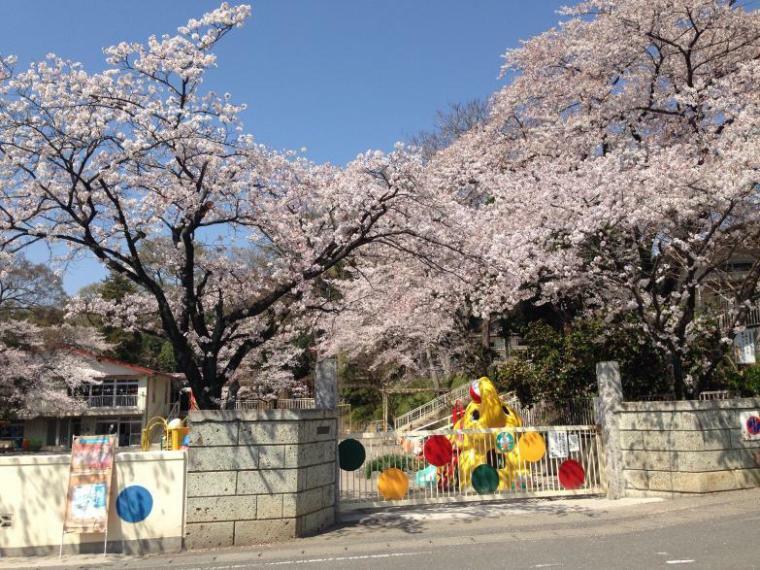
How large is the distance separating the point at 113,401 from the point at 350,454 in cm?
3750

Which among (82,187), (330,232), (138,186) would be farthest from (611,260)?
(82,187)

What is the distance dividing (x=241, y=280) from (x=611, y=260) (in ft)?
27.6

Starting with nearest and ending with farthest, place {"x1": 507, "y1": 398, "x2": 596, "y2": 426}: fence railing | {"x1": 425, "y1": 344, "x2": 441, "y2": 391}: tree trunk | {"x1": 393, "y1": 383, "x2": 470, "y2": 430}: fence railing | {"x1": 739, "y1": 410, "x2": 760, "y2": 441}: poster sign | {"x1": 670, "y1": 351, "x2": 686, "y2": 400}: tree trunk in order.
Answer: {"x1": 739, "y1": 410, "x2": 760, "y2": 441}: poster sign → {"x1": 670, "y1": 351, "x2": 686, "y2": 400}: tree trunk → {"x1": 507, "y1": 398, "x2": 596, "y2": 426}: fence railing → {"x1": 393, "y1": 383, "x2": 470, "y2": 430}: fence railing → {"x1": 425, "y1": 344, "x2": 441, "y2": 391}: tree trunk

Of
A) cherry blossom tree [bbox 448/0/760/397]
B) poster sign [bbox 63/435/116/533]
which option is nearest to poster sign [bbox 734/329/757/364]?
cherry blossom tree [bbox 448/0/760/397]

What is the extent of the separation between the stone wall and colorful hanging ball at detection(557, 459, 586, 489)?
5045 mm

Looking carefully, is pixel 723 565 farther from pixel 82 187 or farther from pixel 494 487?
pixel 82 187

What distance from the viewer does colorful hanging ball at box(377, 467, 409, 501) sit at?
10.6 metres

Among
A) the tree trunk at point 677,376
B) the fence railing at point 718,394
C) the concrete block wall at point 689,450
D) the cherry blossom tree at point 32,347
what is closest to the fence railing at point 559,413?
the tree trunk at point 677,376

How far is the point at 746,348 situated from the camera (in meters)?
20.9

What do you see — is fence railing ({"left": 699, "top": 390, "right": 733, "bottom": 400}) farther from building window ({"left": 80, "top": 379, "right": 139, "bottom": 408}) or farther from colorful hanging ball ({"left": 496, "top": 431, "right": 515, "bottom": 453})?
building window ({"left": 80, "top": 379, "right": 139, "bottom": 408})

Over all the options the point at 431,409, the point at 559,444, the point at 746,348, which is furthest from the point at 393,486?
the point at 431,409

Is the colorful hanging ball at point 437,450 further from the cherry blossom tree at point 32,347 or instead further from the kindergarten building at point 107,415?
the kindergarten building at point 107,415

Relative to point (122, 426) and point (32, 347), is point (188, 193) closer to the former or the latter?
point (32, 347)

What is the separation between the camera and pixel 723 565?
6254 mm
